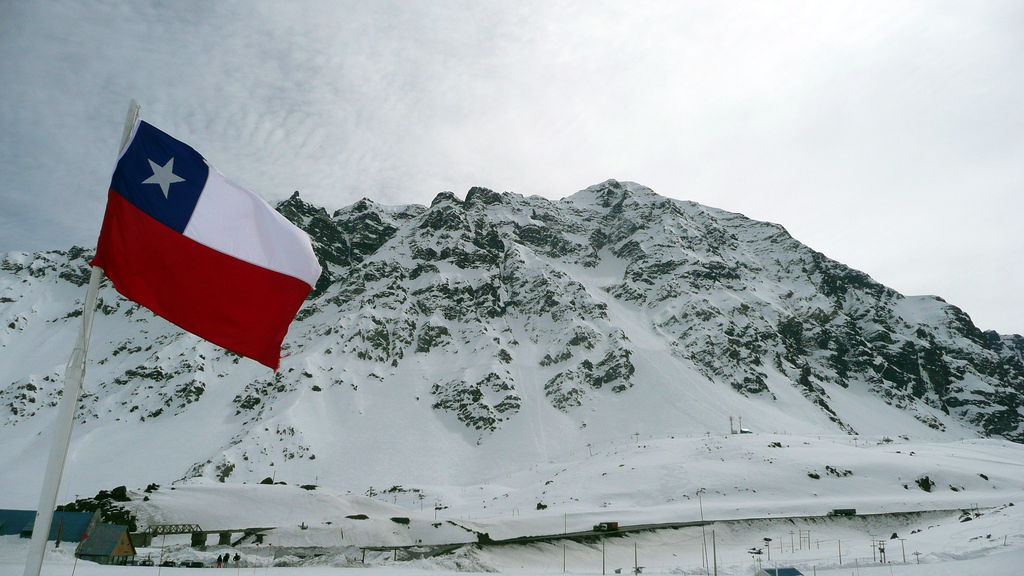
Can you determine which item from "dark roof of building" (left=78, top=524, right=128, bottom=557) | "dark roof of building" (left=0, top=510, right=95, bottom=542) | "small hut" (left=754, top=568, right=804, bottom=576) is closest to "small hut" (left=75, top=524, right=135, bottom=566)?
"dark roof of building" (left=78, top=524, right=128, bottom=557)

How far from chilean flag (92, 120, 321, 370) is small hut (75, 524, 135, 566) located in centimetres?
1998

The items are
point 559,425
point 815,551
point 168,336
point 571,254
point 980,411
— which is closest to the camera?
point 815,551

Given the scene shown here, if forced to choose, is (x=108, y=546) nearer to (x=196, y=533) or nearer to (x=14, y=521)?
(x=14, y=521)

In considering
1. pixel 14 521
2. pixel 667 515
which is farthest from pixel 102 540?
pixel 667 515

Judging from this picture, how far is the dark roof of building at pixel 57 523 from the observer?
24.7 m

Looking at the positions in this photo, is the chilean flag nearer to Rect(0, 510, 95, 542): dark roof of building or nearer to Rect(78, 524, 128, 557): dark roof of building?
Rect(78, 524, 128, 557): dark roof of building

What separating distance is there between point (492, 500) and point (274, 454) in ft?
139

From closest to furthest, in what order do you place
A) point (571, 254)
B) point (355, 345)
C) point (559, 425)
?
1. point (559, 425)
2. point (355, 345)
3. point (571, 254)

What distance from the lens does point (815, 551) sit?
113 ft

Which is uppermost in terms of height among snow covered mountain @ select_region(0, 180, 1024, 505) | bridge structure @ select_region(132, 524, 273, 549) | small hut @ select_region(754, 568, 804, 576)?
snow covered mountain @ select_region(0, 180, 1024, 505)

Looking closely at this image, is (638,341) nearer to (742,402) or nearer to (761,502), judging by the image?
(742,402)

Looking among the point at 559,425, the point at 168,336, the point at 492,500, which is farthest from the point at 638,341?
the point at 168,336

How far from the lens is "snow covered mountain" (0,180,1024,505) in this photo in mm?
93500

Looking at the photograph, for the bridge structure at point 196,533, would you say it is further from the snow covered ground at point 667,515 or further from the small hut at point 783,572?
the small hut at point 783,572
